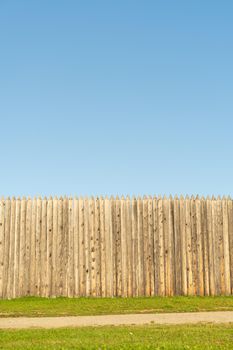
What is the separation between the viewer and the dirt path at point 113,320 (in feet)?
33.7

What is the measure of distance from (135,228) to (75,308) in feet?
12.1

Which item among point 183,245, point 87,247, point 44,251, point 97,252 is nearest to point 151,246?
point 183,245

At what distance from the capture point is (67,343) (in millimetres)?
7695

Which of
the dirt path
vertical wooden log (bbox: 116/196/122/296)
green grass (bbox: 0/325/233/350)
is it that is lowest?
the dirt path

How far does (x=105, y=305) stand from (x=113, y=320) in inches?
114

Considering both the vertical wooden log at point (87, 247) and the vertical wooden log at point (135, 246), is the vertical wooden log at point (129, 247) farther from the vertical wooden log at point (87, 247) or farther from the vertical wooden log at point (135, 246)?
the vertical wooden log at point (87, 247)

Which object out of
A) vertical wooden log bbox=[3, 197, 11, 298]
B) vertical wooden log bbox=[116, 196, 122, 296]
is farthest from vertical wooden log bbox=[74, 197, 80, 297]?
vertical wooden log bbox=[3, 197, 11, 298]

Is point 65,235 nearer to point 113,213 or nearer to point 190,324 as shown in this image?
point 113,213

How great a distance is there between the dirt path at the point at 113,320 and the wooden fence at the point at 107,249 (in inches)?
150

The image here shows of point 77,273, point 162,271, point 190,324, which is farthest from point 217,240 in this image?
point 190,324

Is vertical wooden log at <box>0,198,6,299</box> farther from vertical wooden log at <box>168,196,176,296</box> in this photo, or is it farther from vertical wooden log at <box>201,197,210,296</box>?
vertical wooden log at <box>201,197,210,296</box>

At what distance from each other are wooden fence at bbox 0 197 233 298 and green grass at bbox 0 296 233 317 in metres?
0.56

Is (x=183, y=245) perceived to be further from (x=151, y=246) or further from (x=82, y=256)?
(x=82, y=256)

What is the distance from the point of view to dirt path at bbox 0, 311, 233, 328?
404 inches
